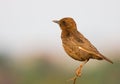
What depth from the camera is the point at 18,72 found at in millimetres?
37969

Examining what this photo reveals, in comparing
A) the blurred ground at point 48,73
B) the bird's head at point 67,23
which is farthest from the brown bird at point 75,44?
the blurred ground at point 48,73

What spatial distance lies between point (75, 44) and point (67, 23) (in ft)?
0.83

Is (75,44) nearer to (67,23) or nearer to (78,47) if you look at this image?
(78,47)

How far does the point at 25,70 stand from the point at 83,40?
29.7 metres

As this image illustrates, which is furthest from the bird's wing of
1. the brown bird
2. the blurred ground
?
the blurred ground

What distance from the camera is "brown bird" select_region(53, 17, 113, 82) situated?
7078 mm

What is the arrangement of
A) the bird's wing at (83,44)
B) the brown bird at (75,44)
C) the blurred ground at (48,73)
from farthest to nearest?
the blurred ground at (48,73), the bird's wing at (83,44), the brown bird at (75,44)

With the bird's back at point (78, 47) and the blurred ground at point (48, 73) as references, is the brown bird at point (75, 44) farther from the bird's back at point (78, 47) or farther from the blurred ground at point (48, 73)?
the blurred ground at point (48, 73)

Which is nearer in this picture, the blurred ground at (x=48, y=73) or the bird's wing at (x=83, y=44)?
the bird's wing at (x=83, y=44)

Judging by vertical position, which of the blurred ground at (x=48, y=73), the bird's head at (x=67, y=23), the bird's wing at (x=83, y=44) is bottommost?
the blurred ground at (x=48, y=73)

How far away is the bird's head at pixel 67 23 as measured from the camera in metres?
7.22

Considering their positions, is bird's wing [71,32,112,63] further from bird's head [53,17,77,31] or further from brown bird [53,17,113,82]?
bird's head [53,17,77,31]

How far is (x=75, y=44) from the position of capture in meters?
7.16

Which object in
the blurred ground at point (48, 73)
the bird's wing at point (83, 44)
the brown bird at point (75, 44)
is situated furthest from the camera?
the blurred ground at point (48, 73)
